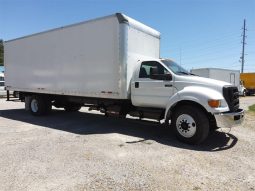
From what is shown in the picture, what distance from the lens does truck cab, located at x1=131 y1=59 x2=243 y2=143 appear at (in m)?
6.75

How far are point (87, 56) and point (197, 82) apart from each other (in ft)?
13.1

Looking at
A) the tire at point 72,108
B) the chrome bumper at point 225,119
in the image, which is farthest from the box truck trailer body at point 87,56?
the chrome bumper at point 225,119

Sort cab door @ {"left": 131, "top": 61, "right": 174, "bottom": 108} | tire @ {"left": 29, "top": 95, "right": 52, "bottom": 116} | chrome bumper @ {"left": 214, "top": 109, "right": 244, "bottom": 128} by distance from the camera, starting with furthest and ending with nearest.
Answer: tire @ {"left": 29, "top": 95, "right": 52, "bottom": 116} < cab door @ {"left": 131, "top": 61, "right": 174, "bottom": 108} < chrome bumper @ {"left": 214, "top": 109, "right": 244, "bottom": 128}

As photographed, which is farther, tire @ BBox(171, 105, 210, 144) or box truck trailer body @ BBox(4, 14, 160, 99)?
box truck trailer body @ BBox(4, 14, 160, 99)

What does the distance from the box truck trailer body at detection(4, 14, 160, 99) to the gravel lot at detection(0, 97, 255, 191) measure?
1623 millimetres

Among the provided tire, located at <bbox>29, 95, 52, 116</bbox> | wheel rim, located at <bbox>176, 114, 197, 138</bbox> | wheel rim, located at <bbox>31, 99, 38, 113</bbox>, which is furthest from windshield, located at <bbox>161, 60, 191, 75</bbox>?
wheel rim, located at <bbox>31, 99, 38, 113</bbox>

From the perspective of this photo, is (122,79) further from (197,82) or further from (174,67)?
(197,82)

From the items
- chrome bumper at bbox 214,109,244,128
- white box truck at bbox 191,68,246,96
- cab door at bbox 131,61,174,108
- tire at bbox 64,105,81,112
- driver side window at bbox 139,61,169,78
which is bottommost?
tire at bbox 64,105,81,112

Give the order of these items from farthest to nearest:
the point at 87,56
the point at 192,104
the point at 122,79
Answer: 1. the point at 87,56
2. the point at 122,79
3. the point at 192,104

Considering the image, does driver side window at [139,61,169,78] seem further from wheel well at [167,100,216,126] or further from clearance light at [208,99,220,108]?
→ clearance light at [208,99,220,108]

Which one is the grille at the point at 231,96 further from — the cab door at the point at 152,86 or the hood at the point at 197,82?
the cab door at the point at 152,86

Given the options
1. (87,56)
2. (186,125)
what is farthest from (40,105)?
(186,125)

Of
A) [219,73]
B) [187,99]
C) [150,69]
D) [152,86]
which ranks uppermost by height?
[219,73]

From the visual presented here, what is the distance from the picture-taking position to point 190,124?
23.0 feet
